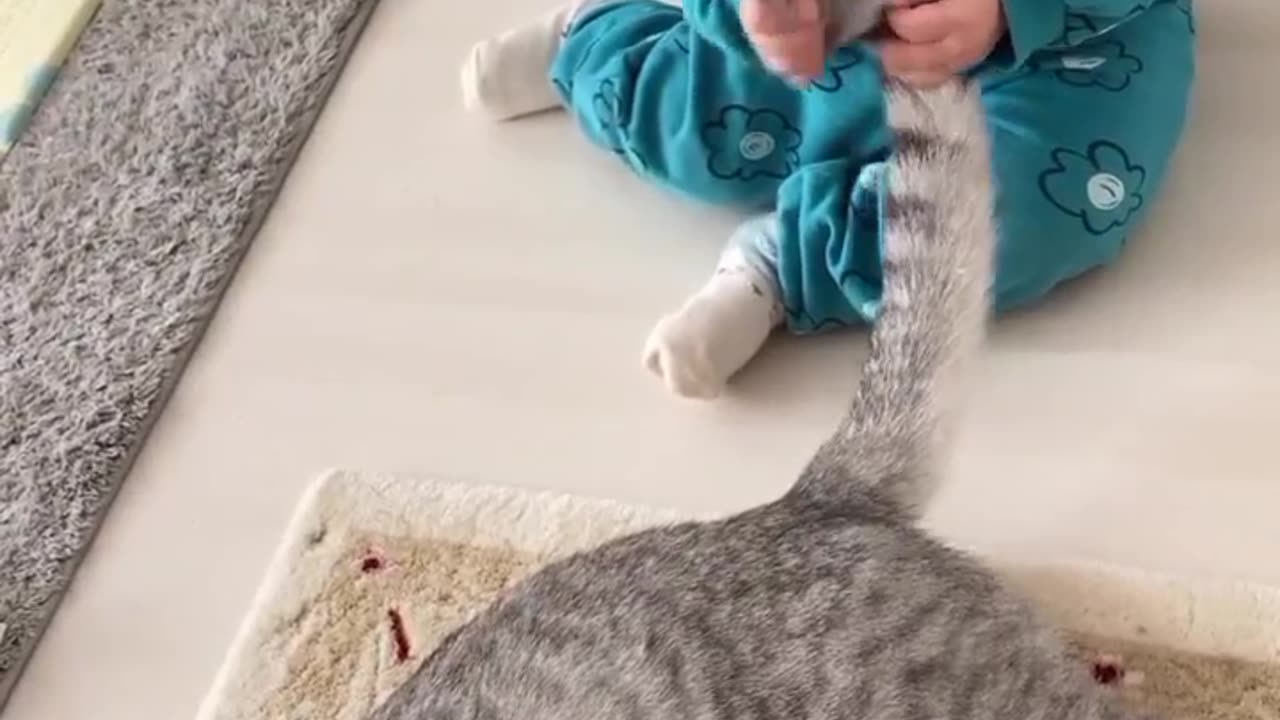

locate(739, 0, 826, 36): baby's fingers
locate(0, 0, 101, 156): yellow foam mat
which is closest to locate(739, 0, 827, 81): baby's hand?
locate(739, 0, 826, 36): baby's fingers

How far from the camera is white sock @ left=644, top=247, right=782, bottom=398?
1.16 metres

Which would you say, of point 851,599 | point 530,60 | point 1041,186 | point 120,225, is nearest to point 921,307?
point 851,599

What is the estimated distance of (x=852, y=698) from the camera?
2.75 ft

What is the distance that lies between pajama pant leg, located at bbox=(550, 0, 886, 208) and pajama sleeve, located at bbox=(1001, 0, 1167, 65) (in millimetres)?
104

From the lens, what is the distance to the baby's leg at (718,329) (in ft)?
3.79

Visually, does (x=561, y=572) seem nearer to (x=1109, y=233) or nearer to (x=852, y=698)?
(x=852, y=698)

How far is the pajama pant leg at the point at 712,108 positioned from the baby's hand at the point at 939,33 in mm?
74

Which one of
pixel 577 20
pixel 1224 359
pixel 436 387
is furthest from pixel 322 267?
pixel 1224 359

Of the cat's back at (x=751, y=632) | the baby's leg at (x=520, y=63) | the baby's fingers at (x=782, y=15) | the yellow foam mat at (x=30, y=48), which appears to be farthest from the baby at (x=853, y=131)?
the yellow foam mat at (x=30, y=48)

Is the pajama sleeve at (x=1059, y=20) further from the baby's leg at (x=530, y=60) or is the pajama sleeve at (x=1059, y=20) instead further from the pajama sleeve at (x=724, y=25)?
the baby's leg at (x=530, y=60)

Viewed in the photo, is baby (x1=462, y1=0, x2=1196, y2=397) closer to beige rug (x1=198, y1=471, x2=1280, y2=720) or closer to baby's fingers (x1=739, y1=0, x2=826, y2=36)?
baby's fingers (x1=739, y1=0, x2=826, y2=36)

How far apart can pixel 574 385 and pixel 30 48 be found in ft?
1.94

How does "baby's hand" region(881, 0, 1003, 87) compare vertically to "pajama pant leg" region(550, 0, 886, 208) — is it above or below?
above

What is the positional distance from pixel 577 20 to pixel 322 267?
26cm
